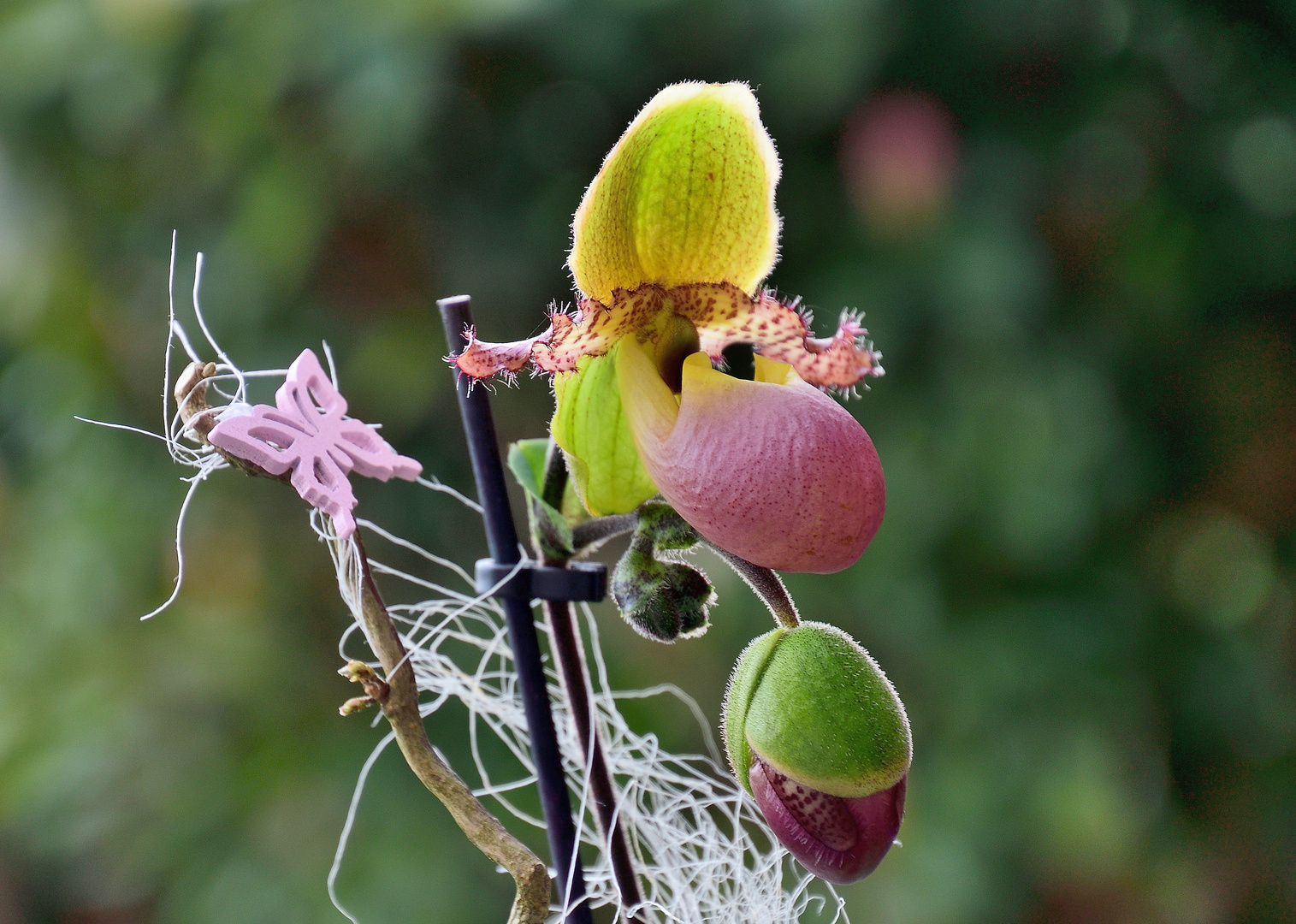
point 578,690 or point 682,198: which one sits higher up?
point 682,198

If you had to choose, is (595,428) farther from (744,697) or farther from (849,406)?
(849,406)

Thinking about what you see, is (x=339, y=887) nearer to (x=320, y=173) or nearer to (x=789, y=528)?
(x=320, y=173)

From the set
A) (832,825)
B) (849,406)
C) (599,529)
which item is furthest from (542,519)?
(849,406)

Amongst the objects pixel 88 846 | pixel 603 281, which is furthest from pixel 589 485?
pixel 88 846

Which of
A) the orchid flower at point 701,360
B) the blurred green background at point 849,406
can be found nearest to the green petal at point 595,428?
the orchid flower at point 701,360

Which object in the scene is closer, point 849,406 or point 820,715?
point 820,715

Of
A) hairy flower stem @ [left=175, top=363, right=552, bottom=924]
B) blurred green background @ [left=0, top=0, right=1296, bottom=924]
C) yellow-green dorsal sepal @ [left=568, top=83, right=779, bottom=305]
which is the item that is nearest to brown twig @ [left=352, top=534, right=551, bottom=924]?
hairy flower stem @ [left=175, top=363, right=552, bottom=924]

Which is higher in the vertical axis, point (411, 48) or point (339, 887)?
point (411, 48)

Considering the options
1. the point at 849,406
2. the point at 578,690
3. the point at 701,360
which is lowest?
the point at 849,406
